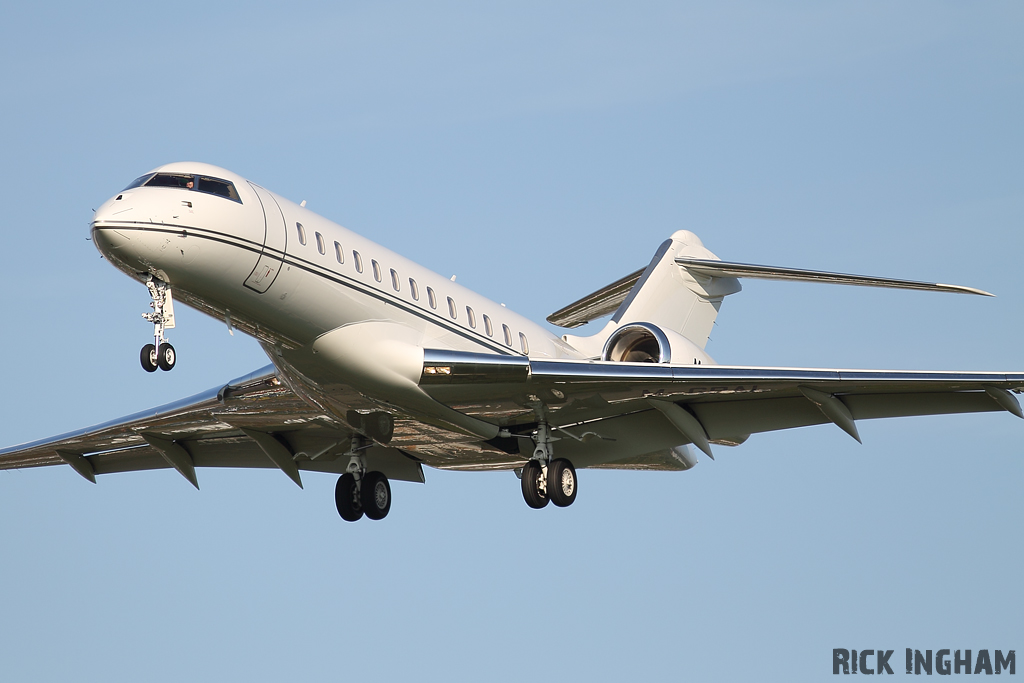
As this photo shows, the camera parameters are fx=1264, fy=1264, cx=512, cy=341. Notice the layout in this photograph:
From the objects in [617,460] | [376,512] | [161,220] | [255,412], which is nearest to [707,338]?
[617,460]

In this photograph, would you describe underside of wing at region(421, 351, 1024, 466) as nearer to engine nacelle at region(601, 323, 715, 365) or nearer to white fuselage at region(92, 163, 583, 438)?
engine nacelle at region(601, 323, 715, 365)

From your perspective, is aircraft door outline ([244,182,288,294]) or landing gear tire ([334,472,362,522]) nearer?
aircraft door outline ([244,182,288,294])

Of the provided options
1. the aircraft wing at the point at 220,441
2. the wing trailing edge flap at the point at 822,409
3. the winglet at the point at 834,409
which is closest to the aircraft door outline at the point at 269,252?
the aircraft wing at the point at 220,441

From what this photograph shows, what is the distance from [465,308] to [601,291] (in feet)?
19.0

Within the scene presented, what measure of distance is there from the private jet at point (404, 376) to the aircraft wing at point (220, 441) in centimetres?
4

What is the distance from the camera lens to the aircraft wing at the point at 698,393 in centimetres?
1623

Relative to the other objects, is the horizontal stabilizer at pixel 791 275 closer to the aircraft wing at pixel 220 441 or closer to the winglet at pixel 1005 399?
the winglet at pixel 1005 399

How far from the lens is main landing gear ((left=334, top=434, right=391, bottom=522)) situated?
1956cm

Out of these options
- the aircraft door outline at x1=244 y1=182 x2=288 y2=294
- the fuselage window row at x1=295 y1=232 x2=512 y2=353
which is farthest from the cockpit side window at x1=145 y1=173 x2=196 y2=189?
the fuselage window row at x1=295 y1=232 x2=512 y2=353

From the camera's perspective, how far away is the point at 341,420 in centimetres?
1734

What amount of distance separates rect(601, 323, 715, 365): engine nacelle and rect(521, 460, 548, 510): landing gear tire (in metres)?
2.43

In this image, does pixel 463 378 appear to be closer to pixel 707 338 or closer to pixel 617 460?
pixel 617 460

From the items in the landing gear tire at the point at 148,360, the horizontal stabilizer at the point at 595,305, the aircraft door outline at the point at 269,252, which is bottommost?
the landing gear tire at the point at 148,360

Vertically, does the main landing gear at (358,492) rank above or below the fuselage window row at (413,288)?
below
